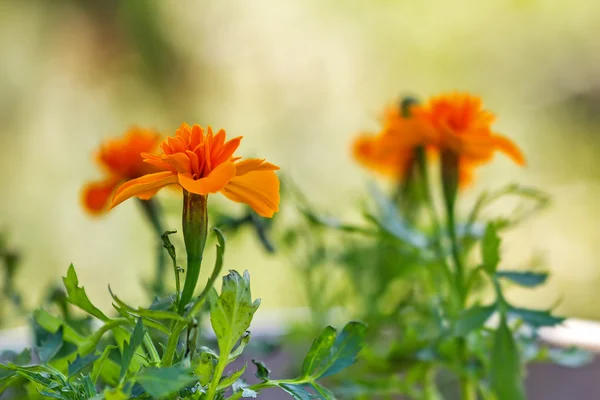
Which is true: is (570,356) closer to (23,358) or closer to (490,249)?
(490,249)

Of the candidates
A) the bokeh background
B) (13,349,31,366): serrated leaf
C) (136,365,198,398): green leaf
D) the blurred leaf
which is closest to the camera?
(136,365,198,398): green leaf

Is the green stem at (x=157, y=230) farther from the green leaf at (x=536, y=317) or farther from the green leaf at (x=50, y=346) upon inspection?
the green leaf at (x=536, y=317)

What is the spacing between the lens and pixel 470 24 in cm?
163

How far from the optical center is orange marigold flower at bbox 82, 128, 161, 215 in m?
0.53

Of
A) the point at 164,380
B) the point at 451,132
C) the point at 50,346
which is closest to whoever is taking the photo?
the point at 164,380

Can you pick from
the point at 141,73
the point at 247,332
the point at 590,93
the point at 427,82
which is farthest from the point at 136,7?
the point at 247,332

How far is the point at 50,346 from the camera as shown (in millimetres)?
367

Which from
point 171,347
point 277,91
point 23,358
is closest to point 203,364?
point 171,347

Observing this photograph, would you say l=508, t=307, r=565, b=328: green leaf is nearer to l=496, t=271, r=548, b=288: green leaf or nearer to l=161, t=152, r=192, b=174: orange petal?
l=496, t=271, r=548, b=288: green leaf

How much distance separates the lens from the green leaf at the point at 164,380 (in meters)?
0.26

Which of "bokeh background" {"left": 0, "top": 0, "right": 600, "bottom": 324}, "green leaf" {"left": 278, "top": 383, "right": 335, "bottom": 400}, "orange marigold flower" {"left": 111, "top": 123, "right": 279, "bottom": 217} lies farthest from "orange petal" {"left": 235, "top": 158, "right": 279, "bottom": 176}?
"bokeh background" {"left": 0, "top": 0, "right": 600, "bottom": 324}

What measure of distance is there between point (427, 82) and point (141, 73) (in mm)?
692

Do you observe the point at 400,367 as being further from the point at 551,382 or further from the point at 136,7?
the point at 136,7

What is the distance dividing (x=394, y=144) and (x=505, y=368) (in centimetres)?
18
